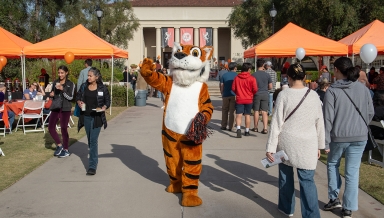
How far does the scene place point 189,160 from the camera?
5359 millimetres

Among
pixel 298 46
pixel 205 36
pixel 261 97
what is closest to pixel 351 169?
pixel 261 97

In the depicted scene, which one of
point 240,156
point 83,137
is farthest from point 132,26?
point 240,156

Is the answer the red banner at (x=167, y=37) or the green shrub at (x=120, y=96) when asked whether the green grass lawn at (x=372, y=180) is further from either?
the red banner at (x=167, y=37)

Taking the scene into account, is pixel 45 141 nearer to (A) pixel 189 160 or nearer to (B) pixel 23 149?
(B) pixel 23 149

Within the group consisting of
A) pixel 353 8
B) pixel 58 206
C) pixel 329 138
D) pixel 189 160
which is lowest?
pixel 58 206

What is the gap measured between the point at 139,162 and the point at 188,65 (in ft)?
9.89

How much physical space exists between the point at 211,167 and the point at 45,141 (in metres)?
4.53

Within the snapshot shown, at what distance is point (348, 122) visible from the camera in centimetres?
481

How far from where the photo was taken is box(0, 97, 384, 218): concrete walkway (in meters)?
5.15

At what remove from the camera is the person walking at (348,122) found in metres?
4.81

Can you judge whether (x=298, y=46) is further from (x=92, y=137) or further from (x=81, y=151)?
(x=92, y=137)

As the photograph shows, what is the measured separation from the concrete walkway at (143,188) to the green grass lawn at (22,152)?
215mm

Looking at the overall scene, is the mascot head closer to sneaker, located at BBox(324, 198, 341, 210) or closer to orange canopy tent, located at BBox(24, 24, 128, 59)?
sneaker, located at BBox(324, 198, 341, 210)

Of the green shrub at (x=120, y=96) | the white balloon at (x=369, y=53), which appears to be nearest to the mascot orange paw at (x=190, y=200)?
the white balloon at (x=369, y=53)
